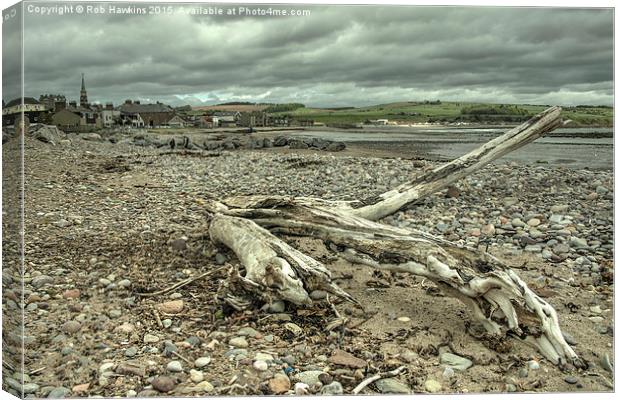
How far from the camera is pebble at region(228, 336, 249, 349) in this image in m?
3.99

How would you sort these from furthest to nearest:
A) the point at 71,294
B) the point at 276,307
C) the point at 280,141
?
the point at 280,141, the point at 71,294, the point at 276,307

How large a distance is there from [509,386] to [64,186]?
12.0ft

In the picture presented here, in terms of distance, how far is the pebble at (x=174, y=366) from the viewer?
379 cm

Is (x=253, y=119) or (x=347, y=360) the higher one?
(x=253, y=119)

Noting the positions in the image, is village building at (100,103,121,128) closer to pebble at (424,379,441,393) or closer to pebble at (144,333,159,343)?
pebble at (144,333,159,343)

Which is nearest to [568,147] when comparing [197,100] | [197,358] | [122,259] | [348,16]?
[348,16]

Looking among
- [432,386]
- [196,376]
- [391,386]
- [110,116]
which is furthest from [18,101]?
[432,386]

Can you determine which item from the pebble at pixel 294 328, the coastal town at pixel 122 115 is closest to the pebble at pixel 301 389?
the pebble at pixel 294 328

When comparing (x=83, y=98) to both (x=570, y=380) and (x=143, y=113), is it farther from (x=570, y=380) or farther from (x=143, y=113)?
(x=570, y=380)

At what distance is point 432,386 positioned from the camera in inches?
151

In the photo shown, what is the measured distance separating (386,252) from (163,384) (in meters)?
1.85

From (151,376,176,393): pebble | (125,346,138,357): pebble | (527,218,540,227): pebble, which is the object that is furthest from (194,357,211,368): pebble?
(527,218,540,227): pebble

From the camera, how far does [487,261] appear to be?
4.07 meters

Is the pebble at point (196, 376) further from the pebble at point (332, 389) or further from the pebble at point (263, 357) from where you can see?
the pebble at point (332, 389)
